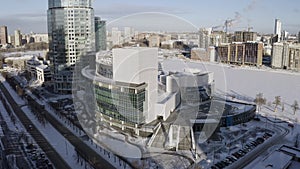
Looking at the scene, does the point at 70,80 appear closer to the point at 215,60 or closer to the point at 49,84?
the point at 49,84

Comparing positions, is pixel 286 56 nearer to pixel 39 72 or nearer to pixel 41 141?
pixel 39 72

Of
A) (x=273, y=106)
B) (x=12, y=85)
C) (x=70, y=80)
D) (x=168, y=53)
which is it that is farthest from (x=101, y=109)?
(x=168, y=53)

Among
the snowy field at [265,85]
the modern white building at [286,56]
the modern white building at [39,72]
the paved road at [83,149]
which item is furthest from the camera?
the modern white building at [286,56]

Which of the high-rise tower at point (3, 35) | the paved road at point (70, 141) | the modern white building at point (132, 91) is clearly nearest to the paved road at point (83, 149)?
the paved road at point (70, 141)

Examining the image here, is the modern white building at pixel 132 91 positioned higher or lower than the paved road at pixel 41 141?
higher

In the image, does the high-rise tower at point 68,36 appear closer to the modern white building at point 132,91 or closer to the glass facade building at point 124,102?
the modern white building at point 132,91

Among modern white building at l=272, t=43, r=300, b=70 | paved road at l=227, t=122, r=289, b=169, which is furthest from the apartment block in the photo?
paved road at l=227, t=122, r=289, b=169

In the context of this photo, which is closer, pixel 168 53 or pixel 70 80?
pixel 70 80

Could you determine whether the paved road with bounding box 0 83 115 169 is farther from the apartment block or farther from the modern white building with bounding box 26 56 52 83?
the apartment block

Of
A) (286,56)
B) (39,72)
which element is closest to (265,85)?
(286,56)
